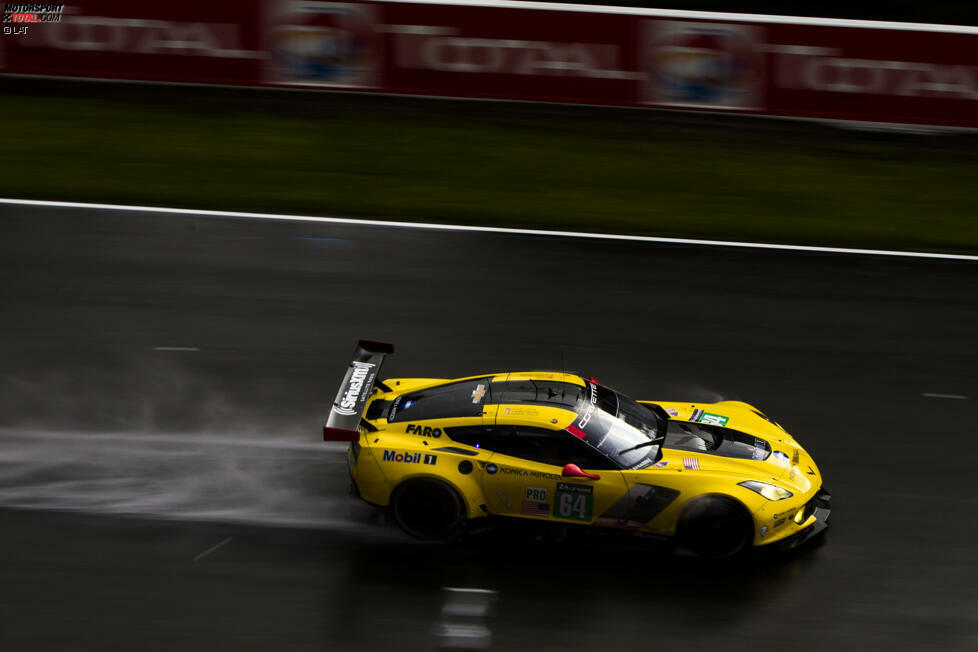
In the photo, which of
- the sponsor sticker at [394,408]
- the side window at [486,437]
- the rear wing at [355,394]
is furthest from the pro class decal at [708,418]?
the rear wing at [355,394]

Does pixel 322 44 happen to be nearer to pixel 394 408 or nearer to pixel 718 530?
pixel 394 408

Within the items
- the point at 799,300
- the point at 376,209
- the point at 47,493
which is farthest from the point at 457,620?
the point at 376,209

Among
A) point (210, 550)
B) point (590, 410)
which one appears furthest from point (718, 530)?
point (210, 550)

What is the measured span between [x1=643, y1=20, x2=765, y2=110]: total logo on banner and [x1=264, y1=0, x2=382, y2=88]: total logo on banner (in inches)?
170

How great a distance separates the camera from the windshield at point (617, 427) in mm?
7367

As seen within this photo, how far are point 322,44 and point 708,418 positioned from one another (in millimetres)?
10514

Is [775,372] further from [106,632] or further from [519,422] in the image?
[106,632]

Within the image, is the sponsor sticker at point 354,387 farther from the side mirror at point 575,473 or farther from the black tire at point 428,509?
the side mirror at point 575,473

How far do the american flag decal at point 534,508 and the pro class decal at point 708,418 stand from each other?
1.60m

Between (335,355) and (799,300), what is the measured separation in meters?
5.34

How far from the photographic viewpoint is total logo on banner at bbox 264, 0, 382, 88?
16141mm

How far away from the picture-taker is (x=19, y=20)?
55.2ft

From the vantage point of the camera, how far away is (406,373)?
10.4m

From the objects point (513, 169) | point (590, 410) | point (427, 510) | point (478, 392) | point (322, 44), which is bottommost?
point (427, 510)
